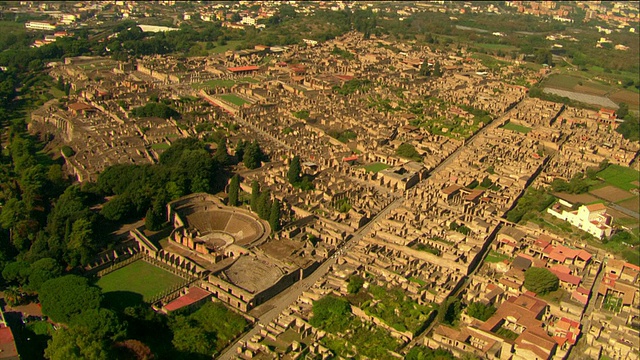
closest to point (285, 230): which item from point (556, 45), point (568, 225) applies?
point (568, 225)

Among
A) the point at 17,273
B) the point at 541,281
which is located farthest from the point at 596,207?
the point at 17,273

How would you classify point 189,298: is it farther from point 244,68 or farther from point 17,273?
point 244,68

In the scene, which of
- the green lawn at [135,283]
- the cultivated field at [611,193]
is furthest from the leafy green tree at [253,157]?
the cultivated field at [611,193]

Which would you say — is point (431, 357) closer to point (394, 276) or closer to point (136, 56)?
point (394, 276)

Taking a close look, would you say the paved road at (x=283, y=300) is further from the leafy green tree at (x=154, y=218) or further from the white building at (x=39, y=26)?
the white building at (x=39, y=26)

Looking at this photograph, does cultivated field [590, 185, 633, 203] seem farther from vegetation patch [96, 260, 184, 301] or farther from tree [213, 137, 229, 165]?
vegetation patch [96, 260, 184, 301]

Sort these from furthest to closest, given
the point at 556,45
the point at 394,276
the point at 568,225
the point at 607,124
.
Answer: the point at 556,45
the point at 607,124
the point at 568,225
the point at 394,276

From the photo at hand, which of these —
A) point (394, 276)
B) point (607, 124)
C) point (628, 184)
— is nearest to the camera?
point (394, 276)
